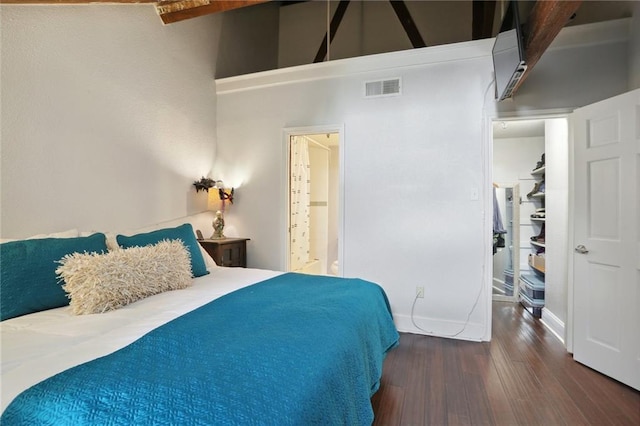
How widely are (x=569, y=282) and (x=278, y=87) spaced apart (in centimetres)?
348

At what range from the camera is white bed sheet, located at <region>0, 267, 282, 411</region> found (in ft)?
3.30

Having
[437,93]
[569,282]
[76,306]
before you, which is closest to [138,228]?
[76,306]

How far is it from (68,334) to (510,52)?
2899 mm

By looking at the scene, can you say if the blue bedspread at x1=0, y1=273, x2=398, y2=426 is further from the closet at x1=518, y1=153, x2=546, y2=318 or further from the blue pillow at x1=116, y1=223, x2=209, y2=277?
the closet at x1=518, y1=153, x2=546, y2=318

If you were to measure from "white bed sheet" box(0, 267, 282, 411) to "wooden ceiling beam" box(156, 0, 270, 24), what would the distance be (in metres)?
2.20

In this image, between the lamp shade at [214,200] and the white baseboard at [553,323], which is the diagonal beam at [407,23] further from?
the white baseboard at [553,323]

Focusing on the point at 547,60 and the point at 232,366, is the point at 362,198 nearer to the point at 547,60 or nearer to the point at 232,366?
the point at 547,60

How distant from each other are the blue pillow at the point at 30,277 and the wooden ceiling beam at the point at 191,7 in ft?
6.80

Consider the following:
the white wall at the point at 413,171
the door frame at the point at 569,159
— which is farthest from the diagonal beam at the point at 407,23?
the door frame at the point at 569,159

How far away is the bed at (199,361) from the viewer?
2.73ft

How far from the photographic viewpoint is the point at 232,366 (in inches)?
39.3

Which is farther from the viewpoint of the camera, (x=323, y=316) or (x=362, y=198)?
(x=362, y=198)

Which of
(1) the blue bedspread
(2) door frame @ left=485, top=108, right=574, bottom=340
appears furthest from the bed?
(2) door frame @ left=485, top=108, right=574, bottom=340

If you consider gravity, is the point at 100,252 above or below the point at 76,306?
above
